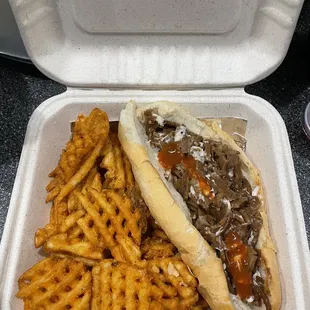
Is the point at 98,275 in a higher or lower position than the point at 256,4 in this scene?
lower

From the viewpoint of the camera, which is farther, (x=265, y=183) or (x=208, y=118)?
(x=208, y=118)

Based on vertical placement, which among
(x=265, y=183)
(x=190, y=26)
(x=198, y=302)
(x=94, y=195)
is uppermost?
(x=190, y=26)

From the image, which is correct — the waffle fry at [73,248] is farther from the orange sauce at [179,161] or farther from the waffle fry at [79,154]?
the orange sauce at [179,161]

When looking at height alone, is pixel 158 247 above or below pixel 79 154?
below

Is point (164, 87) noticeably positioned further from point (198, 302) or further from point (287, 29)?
point (198, 302)

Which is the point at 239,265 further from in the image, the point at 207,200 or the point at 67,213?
the point at 67,213

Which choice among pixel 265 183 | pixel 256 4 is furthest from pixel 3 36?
pixel 265 183

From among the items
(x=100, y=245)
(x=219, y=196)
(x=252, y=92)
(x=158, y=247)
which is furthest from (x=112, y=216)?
(x=252, y=92)
